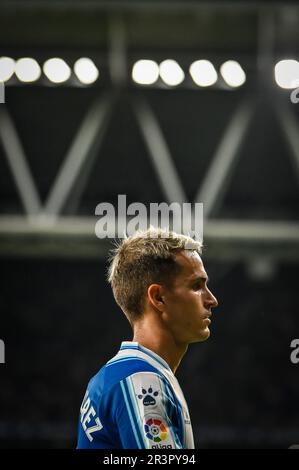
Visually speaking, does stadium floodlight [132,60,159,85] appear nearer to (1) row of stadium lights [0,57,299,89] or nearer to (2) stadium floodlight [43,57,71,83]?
(1) row of stadium lights [0,57,299,89]

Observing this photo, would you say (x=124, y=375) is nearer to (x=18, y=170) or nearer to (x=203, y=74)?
(x=18, y=170)

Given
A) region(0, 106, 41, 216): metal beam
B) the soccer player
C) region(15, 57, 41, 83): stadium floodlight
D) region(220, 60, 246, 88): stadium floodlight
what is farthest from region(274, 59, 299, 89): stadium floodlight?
the soccer player

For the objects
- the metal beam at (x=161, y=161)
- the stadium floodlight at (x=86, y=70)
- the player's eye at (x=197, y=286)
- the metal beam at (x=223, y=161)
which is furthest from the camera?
the stadium floodlight at (x=86, y=70)

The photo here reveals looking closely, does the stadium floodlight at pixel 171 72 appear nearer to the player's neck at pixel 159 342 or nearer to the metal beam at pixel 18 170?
the metal beam at pixel 18 170

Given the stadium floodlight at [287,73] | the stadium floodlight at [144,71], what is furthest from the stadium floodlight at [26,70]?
the stadium floodlight at [287,73]

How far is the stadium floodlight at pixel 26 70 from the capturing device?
8.15 meters

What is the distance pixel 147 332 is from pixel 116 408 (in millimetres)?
348

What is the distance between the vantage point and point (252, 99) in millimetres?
8070

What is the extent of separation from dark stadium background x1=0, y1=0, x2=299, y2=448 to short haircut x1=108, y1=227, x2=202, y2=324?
15.2 ft

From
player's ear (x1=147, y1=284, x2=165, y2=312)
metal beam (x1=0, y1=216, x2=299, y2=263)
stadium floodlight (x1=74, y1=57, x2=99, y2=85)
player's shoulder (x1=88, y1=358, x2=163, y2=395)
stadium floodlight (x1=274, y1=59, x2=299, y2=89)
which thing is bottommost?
player's shoulder (x1=88, y1=358, x2=163, y2=395)

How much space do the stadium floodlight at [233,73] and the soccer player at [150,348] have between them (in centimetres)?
566

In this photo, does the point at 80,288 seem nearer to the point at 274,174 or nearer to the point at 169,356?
the point at 274,174

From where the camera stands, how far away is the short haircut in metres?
2.55

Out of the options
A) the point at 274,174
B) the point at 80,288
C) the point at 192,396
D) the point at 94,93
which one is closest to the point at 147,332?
the point at 94,93
